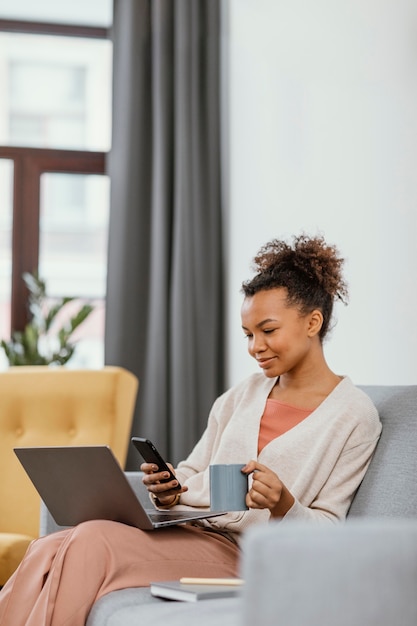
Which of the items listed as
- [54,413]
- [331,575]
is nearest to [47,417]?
[54,413]

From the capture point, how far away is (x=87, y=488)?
1971mm

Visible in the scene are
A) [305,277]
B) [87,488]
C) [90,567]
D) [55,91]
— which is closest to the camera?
[90,567]

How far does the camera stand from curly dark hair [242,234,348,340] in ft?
7.27

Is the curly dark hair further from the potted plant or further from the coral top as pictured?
the potted plant

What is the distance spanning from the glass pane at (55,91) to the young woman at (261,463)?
7.42 ft

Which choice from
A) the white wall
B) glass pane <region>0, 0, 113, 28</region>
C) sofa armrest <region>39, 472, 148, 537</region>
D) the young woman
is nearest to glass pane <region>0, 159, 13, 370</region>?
glass pane <region>0, 0, 113, 28</region>

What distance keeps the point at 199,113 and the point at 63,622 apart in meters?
2.81

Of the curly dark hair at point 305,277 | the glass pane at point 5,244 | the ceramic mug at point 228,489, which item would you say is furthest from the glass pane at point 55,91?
the ceramic mug at point 228,489

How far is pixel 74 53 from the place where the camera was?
4500mm

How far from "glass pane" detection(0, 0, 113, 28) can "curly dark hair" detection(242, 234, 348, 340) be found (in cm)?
234

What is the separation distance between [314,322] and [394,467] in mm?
430

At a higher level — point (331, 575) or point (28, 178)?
point (28, 178)

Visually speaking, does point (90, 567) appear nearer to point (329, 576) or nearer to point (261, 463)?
point (261, 463)

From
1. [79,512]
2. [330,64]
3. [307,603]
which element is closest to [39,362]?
[330,64]
